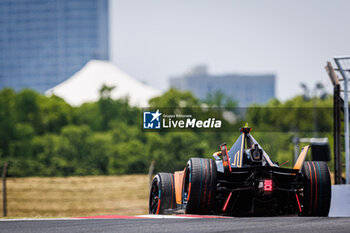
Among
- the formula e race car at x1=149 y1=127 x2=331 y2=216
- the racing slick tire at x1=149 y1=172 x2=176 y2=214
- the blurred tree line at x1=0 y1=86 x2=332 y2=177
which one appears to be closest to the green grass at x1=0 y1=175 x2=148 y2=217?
the blurred tree line at x1=0 y1=86 x2=332 y2=177

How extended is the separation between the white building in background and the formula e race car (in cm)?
5143

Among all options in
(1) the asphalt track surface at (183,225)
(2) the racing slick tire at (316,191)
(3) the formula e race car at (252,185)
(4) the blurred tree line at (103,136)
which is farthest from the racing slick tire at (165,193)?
(4) the blurred tree line at (103,136)

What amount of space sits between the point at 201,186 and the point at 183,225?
162cm

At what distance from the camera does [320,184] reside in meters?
10.0

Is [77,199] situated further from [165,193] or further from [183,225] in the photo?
[183,225]

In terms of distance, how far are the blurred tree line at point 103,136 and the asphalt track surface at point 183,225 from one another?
121ft

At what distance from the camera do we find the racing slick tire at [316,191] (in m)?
10.0

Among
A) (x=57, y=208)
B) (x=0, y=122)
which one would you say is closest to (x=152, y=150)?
(x=0, y=122)

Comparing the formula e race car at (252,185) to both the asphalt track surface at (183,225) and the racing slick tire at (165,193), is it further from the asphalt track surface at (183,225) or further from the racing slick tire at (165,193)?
the asphalt track surface at (183,225)

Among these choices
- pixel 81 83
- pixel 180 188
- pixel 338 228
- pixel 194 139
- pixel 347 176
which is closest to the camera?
pixel 338 228

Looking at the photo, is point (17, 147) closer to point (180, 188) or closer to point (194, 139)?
point (194, 139)

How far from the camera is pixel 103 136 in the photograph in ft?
216

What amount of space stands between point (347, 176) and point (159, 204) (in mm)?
7738

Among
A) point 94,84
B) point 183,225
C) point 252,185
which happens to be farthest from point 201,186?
point 94,84
